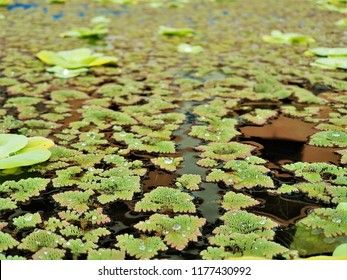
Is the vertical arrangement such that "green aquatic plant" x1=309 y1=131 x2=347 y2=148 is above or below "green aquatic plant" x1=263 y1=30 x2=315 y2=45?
above

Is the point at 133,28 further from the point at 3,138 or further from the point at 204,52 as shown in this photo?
the point at 3,138

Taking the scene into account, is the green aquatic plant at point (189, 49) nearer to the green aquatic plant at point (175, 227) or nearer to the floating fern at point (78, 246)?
the green aquatic plant at point (175, 227)

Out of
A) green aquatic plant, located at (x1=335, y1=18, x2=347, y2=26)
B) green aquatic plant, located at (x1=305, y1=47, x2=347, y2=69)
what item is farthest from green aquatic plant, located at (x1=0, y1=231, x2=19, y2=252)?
green aquatic plant, located at (x1=335, y1=18, x2=347, y2=26)

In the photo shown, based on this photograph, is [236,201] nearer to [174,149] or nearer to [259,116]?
[174,149]

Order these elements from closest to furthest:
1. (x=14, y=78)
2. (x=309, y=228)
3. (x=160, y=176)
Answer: (x=309, y=228)
(x=160, y=176)
(x=14, y=78)

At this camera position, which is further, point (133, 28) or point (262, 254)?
point (133, 28)

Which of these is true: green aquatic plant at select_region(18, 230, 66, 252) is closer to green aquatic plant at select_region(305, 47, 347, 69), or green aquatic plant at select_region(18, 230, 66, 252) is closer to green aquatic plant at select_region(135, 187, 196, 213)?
green aquatic plant at select_region(135, 187, 196, 213)

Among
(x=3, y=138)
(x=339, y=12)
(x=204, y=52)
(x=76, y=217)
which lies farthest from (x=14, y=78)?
(x=339, y=12)

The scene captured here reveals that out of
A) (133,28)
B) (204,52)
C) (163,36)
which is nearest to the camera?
(204,52)
